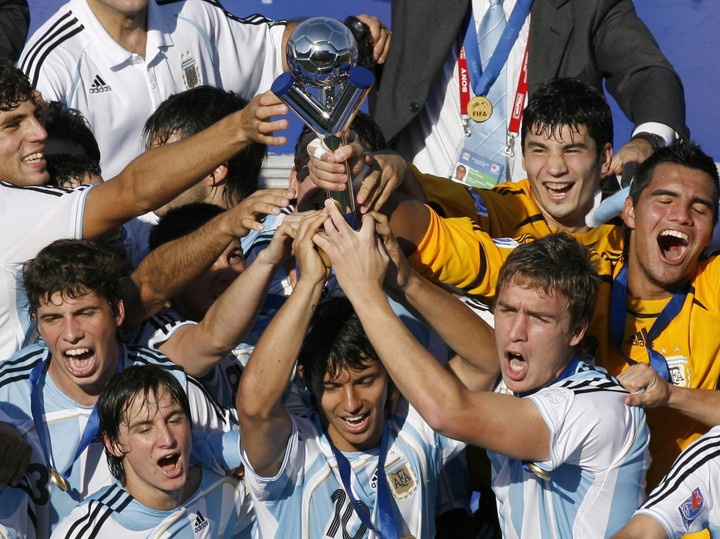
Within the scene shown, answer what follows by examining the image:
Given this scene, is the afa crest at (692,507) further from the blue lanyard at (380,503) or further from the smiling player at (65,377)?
the smiling player at (65,377)

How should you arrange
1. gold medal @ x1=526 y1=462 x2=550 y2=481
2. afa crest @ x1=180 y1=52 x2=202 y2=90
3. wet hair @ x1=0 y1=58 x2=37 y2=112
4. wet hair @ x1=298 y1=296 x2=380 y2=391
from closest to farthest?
gold medal @ x1=526 y1=462 x2=550 y2=481 → wet hair @ x1=298 y1=296 x2=380 y2=391 → wet hair @ x1=0 y1=58 x2=37 y2=112 → afa crest @ x1=180 y1=52 x2=202 y2=90

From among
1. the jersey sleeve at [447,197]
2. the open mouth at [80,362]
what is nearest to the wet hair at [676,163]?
the jersey sleeve at [447,197]

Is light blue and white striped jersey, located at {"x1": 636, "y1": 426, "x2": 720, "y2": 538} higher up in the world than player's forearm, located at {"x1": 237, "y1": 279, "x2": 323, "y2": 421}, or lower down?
lower down

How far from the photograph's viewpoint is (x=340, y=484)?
431 cm

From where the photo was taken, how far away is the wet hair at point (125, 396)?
4.13 m

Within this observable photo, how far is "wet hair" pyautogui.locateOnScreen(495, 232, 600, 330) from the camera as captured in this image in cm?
409

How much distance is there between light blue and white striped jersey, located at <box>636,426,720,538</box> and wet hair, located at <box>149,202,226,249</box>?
191 centimetres

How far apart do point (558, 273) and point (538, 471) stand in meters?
0.60

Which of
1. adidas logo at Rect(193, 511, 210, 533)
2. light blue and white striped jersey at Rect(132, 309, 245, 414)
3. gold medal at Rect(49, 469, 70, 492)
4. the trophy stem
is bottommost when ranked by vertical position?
adidas logo at Rect(193, 511, 210, 533)

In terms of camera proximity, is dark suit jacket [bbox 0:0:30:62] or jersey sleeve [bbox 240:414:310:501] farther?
dark suit jacket [bbox 0:0:30:62]

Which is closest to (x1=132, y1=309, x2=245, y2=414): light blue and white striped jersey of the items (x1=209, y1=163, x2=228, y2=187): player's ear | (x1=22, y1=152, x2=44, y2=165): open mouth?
(x1=209, y1=163, x2=228, y2=187): player's ear

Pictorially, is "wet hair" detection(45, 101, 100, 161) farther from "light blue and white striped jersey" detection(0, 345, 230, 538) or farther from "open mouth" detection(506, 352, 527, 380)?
"open mouth" detection(506, 352, 527, 380)

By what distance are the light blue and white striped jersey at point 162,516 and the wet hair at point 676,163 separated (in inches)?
66.3

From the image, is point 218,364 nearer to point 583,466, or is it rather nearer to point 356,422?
point 356,422
